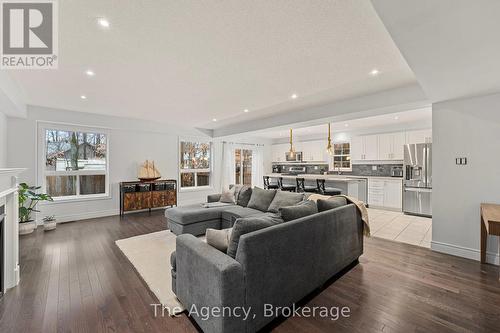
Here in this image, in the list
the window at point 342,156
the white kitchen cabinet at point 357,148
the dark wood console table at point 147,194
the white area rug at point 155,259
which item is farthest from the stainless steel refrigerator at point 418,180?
the dark wood console table at point 147,194

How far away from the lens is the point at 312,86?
3480mm

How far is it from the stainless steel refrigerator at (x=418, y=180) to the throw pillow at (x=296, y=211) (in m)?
4.45

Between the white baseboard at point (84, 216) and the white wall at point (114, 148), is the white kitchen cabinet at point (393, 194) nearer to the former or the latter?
the white wall at point (114, 148)

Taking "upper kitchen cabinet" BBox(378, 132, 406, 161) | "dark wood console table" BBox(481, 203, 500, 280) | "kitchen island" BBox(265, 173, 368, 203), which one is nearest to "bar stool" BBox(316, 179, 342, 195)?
"kitchen island" BBox(265, 173, 368, 203)

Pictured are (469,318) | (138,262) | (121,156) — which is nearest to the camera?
(469,318)

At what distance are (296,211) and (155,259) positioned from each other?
2139 millimetres

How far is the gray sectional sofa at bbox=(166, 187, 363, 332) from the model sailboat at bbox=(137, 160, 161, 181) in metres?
4.42

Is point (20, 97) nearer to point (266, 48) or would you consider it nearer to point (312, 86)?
point (266, 48)

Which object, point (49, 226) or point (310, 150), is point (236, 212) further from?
point (310, 150)

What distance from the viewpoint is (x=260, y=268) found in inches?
67.3

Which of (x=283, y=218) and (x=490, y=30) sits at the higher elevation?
(x=490, y=30)

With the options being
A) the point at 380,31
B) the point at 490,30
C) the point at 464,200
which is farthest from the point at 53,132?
the point at 464,200

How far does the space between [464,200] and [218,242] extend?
3.64m

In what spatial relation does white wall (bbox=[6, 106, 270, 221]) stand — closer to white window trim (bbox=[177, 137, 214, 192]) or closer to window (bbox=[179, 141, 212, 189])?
white window trim (bbox=[177, 137, 214, 192])
